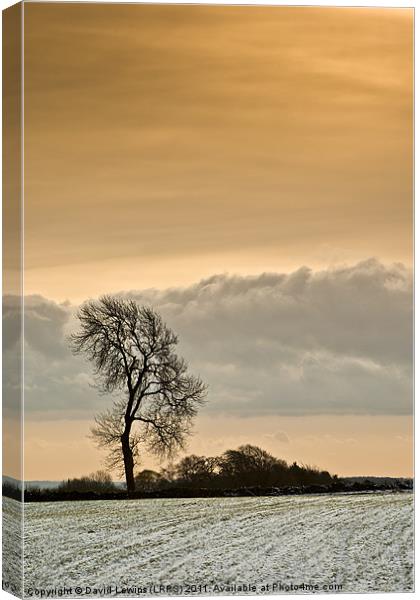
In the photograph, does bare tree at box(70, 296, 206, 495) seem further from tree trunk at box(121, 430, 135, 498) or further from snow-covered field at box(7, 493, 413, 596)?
snow-covered field at box(7, 493, 413, 596)

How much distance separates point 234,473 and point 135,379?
4.63ft

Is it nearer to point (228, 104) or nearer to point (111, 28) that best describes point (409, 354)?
point (228, 104)

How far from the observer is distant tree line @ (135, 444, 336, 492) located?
18.9m

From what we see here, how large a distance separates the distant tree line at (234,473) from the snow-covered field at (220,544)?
0.57ft

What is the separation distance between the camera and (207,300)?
18891 millimetres

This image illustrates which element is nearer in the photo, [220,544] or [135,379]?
[220,544]

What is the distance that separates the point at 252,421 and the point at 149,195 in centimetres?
255

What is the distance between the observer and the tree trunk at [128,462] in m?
18.8

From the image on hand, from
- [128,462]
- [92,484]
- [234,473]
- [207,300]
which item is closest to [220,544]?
[234,473]

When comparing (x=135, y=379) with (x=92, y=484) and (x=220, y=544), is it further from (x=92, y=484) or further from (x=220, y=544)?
(x=220, y=544)

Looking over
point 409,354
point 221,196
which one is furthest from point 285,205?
point 409,354

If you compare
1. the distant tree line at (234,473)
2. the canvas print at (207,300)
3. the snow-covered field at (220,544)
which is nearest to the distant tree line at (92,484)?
the canvas print at (207,300)

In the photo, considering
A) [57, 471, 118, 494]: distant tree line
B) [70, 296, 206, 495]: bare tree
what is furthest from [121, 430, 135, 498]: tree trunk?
[57, 471, 118, 494]: distant tree line

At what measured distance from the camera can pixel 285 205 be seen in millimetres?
19078
